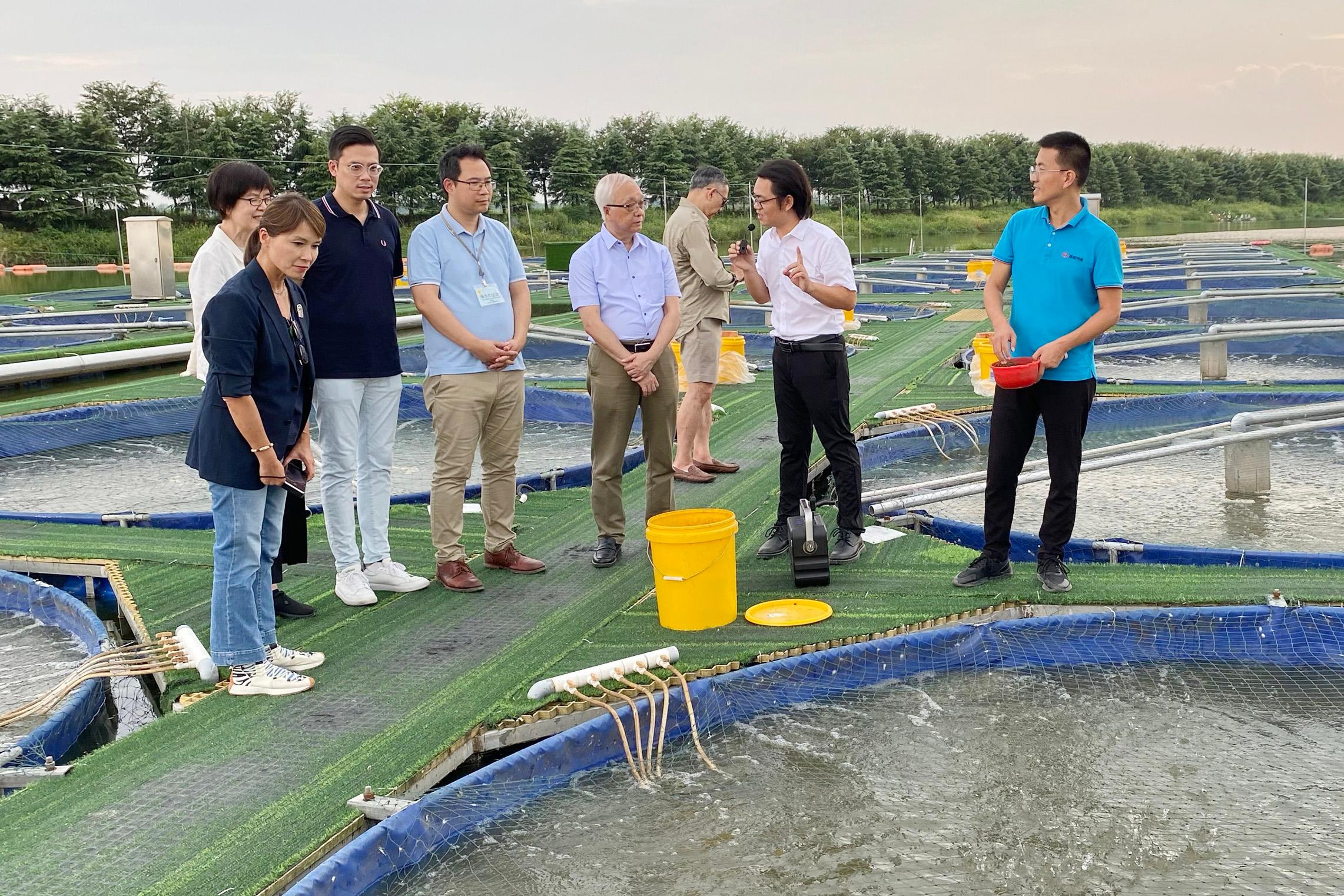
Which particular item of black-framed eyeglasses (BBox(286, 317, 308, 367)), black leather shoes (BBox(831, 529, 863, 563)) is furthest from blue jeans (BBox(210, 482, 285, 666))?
black leather shoes (BBox(831, 529, 863, 563))

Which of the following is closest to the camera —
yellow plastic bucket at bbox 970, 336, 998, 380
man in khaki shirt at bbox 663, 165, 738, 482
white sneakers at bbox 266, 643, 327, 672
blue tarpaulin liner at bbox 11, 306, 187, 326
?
white sneakers at bbox 266, 643, 327, 672

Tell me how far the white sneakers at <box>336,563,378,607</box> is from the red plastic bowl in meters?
2.24

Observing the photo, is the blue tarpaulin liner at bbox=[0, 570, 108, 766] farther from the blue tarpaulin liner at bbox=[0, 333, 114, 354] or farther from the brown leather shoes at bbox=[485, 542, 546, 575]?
the blue tarpaulin liner at bbox=[0, 333, 114, 354]

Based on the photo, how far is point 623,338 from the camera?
14.0 ft

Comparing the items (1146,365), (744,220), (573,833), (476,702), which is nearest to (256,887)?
(573,833)

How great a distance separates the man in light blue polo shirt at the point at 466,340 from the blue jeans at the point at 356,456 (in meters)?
0.18

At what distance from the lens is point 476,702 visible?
315cm

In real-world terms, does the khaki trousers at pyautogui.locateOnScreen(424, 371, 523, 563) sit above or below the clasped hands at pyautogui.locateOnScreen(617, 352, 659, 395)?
below

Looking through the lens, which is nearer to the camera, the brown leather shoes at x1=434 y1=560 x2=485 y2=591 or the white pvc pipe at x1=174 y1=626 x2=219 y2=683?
the white pvc pipe at x1=174 y1=626 x2=219 y2=683

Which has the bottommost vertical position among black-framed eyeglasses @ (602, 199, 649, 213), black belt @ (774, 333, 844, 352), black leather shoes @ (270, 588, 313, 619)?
black leather shoes @ (270, 588, 313, 619)

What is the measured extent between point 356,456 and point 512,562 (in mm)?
759

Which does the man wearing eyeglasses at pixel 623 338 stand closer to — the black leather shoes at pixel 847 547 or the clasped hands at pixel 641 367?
the clasped hands at pixel 641 367

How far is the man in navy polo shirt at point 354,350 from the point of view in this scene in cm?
374

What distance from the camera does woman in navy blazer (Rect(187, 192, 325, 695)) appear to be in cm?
304
